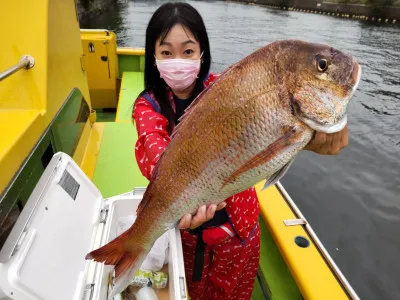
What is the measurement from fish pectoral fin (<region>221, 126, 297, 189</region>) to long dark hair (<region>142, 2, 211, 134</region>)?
742mm

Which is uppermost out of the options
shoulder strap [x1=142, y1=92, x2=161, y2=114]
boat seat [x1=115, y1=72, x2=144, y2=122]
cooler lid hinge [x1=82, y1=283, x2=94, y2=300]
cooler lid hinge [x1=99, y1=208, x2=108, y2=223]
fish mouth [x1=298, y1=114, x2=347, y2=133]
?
fish mouth [x1=298, y1=114, x2=347, y2=133]

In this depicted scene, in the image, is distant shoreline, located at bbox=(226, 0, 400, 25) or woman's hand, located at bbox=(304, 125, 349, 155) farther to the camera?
distant shoreline, located at bbox=(226, 0, 400, 25)

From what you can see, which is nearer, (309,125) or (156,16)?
(309,125)

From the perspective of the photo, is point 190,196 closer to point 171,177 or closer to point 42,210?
point 171,177

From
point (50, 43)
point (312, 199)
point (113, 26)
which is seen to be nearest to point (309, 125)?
point (50, 43)

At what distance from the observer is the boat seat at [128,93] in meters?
4.61

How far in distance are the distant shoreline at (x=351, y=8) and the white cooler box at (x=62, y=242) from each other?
112 feet

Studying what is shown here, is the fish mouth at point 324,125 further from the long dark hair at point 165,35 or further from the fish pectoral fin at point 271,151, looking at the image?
the long dark hair at point 165,35

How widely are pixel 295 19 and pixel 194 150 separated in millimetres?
33273

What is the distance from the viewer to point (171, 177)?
1479 millimetres

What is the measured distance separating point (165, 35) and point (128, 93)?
3.87 meters

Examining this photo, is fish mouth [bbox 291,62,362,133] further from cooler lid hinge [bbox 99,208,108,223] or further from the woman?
cooler lid hinge [bbox 99,208,108,223]

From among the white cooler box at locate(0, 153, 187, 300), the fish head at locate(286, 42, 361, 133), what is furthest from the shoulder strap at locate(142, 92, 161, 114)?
the fish head at locate(286, 42, 361, 133)

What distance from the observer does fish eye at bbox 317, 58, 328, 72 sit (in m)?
1.22
